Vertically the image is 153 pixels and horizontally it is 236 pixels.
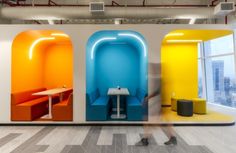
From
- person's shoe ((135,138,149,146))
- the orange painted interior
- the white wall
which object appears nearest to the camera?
person's shoe ((135,138,149,146))

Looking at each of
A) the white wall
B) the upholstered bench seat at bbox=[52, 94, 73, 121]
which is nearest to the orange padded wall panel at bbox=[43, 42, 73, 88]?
the white wall

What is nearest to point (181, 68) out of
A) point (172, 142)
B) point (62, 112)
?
point (172, 142)

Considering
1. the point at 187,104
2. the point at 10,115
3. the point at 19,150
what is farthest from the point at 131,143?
the point at 10,115

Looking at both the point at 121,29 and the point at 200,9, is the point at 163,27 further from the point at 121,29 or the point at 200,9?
the point at 200,9

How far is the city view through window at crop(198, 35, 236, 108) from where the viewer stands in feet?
27.3

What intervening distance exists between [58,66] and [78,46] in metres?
3.45

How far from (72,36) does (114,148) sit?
3.48 meters

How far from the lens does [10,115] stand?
5969 millimetres

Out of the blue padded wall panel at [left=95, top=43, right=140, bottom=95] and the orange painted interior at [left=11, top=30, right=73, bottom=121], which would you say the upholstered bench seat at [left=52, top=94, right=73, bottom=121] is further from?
the blue padded wall panel at [left=95, top=43, right=140, bottom=95]

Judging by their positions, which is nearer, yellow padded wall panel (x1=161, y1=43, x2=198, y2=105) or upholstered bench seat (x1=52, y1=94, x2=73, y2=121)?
upholstered bench seat (x1=52, y1=94, x2=73, y2=121)

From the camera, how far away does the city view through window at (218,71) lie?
327 inches

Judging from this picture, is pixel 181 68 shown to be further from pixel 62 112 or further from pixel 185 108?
pixel 62 112

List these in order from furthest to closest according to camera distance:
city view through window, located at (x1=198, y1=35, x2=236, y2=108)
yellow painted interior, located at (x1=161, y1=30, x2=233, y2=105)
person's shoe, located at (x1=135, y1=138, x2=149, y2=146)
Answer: yellow painted interior, located at (x1=161, y1=30, x2=233, y2=105), city view through window, located at (x1=198, y1=35, x2=236, y2=108), person's shoe, located at (x1=135, y1=138, x2=149, y2=146)

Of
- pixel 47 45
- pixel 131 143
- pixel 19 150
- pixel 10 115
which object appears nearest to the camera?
pixel 19 150
